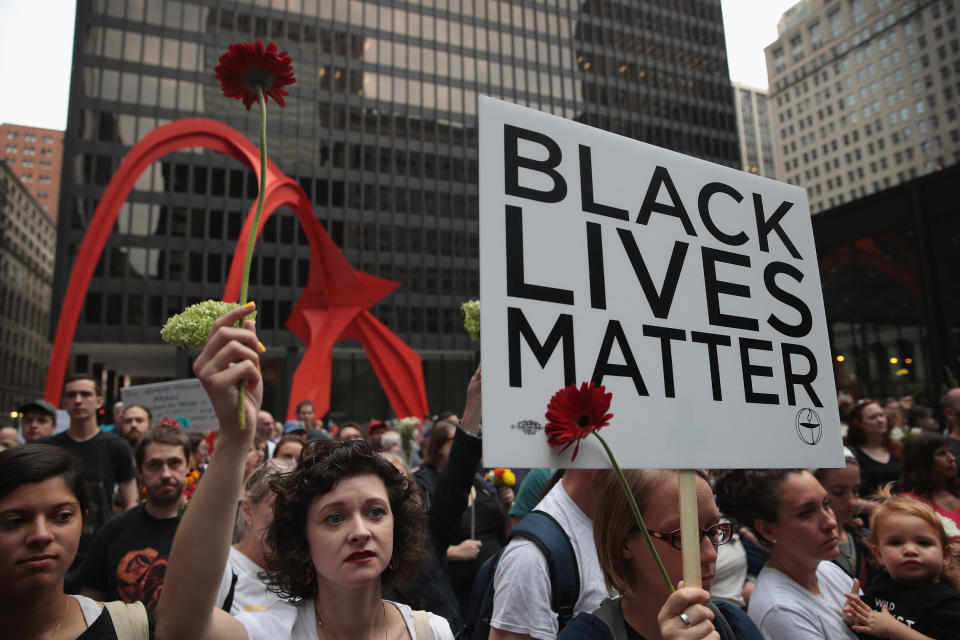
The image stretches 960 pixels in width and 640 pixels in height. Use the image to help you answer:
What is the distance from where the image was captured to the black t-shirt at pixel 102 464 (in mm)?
4590

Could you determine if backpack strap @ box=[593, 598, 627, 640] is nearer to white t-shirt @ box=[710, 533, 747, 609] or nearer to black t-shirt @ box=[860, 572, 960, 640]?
black t-shirt @ box=[860, 572, 960, 640]

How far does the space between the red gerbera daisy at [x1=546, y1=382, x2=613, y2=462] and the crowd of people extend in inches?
15.5

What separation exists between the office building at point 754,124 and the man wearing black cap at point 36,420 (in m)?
158

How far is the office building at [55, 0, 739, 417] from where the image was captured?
37969mm

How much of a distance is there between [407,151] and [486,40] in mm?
12187

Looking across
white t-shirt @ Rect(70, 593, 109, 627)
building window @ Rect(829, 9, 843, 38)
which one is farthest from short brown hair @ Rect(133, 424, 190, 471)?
building window @ Rect(829, 9, 843, 38)

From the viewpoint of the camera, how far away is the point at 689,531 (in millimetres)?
1494

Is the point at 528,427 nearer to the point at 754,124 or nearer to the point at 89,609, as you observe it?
the point at 89,609

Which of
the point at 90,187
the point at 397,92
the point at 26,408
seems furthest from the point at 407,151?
the point at 26,408

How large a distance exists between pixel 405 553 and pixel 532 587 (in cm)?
47

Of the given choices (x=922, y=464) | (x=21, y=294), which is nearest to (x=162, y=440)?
(x=922, y=464)

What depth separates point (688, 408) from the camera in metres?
1.69

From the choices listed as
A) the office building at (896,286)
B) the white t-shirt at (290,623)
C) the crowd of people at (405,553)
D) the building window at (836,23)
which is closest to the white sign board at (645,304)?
the crowd of people at (405,553)

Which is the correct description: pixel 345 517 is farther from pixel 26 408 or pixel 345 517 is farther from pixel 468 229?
pixel 468 229
